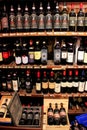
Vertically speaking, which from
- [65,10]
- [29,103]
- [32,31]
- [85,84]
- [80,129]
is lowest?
[80,129]

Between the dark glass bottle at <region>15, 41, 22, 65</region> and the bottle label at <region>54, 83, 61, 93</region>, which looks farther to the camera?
the bottle label at <region>54, 83, 61, 93</region>

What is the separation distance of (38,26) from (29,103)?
1.32 metres

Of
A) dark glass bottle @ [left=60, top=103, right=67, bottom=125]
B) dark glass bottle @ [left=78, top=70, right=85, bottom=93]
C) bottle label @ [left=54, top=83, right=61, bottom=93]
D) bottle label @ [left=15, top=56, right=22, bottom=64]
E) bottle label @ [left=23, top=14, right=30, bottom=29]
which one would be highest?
bottle label @ [left=23, top=14, right=30, bottom=29]

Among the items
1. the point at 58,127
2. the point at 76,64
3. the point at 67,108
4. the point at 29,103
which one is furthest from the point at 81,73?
the point at 29,103

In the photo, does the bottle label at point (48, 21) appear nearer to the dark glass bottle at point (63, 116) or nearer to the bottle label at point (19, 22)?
the bottle label at point (19, 22)

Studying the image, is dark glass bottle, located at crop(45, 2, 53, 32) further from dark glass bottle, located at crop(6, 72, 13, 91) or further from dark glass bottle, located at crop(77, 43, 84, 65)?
dark glass bottle, located at crop(6, 72, 13, 91)

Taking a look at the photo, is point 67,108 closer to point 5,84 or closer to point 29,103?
point 29,103

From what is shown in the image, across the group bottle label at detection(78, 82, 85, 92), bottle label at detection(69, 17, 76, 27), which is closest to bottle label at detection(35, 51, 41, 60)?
bottle label at detection(69, 17, 76, 27)

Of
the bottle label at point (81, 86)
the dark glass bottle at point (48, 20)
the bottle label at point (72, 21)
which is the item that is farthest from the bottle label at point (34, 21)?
the bottle label at point (81, 86)

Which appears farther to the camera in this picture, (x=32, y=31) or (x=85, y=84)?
(x=85, y=84)

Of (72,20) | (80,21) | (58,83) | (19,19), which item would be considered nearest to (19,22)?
(19,19)

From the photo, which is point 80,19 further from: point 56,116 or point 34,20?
point 56,116

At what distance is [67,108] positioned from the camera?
302 cm

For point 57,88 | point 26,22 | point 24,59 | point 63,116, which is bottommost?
point 63,116
